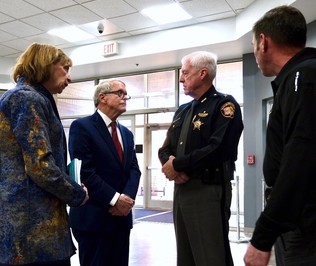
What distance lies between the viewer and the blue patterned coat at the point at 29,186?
4.23ft

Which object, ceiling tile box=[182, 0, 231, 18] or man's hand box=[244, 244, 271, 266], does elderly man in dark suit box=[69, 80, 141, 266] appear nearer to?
man's hand box=[244, 244, 271, 266]

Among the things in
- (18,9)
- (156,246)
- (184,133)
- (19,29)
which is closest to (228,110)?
(184,133)

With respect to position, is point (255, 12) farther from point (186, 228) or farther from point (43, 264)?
point (43, 264)

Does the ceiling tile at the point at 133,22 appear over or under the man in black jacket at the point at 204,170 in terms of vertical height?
over

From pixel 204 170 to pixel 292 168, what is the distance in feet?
2.73

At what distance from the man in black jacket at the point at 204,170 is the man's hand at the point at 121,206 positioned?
0.27m

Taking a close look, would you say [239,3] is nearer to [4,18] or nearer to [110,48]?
[110,48]

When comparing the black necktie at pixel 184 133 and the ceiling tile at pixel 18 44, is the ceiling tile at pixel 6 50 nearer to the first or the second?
the ceiling tile at pixel 18 44

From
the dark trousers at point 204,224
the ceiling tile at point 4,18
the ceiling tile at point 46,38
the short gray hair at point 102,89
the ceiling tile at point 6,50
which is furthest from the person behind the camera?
the ceiling tile at point 6,50

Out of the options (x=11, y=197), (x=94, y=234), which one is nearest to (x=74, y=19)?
(x=94, y=234)

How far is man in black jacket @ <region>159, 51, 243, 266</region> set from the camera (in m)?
1.79

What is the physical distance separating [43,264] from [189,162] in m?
0.83

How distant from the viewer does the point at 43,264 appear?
1.32 m

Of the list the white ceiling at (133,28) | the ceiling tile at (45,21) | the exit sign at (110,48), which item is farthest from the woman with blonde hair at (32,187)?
the exit sign at (110,48)
